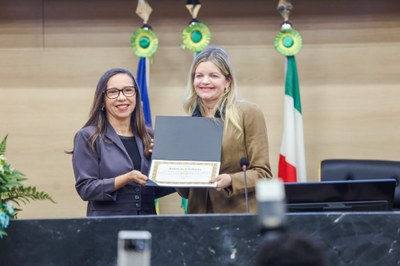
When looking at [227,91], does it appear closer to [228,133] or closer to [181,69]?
[228,133]

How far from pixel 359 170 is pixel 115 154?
1.64m

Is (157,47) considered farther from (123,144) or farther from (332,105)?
(123,144)

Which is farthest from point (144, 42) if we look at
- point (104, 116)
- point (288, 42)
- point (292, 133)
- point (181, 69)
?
point (104, 116)

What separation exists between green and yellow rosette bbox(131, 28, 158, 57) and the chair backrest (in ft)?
5.40

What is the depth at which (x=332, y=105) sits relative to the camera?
5.39 meters

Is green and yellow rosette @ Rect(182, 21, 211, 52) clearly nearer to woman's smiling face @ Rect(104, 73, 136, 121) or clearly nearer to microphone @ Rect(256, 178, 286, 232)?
woman's smiling face @ Rect(104, 73, 136, 121)

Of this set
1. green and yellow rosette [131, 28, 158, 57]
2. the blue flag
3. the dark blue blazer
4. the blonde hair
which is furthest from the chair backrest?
green and yellow rosette [131, 28, 158, 57]

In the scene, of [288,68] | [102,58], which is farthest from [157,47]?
[288,68]

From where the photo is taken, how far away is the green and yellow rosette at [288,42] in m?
5.03

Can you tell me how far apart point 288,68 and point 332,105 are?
1.73 ft

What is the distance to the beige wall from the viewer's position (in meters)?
5.37

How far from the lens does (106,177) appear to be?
127 inches

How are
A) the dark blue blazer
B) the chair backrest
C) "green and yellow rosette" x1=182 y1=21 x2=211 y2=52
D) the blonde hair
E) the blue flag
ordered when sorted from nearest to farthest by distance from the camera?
the dark blue blazer → the blonde hair → the chair backrest → "green and yellow rosette" x1=182 y1=21 x2=211 y2=52 → the blue flag

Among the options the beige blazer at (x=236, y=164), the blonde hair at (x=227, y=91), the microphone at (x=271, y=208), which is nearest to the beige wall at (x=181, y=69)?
the blonde hair at (x=227, y=91)
